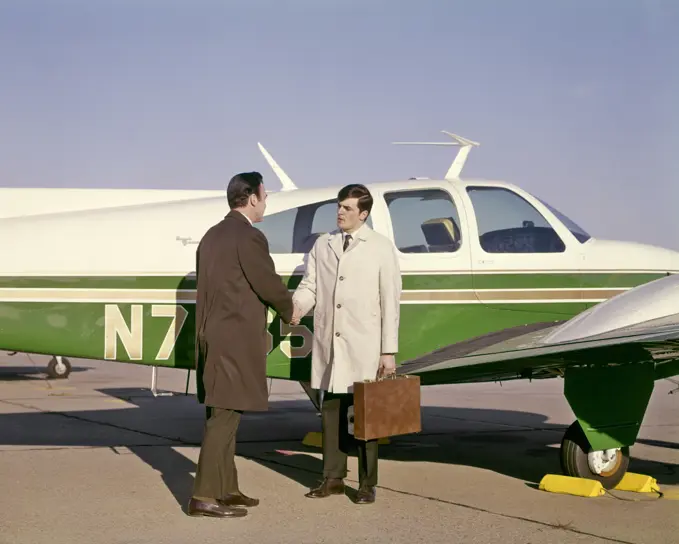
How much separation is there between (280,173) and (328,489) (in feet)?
10.6

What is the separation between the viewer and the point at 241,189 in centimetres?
612

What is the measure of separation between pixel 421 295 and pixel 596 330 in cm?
134

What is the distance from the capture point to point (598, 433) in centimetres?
667

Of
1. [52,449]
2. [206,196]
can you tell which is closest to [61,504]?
[52,449]

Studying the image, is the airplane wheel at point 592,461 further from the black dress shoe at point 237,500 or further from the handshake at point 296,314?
the black dress shoe at point 237,500

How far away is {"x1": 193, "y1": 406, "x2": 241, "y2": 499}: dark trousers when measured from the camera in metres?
5.77

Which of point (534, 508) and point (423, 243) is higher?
point (423, 243)

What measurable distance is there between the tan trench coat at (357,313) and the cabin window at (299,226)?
1057 mm

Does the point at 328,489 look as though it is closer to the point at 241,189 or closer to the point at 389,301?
the point at 389,301

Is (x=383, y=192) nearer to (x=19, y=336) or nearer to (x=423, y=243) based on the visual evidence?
(x=423, y=243)

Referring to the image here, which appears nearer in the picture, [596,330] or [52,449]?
[596,330]

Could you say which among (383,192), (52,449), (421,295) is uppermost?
(383,192)

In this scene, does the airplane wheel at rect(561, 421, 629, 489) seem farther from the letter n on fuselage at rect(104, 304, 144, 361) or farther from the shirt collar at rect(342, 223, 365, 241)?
the letter n on fuselage at rect(104, 304, 144, 361)

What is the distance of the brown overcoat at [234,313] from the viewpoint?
19.1ft
